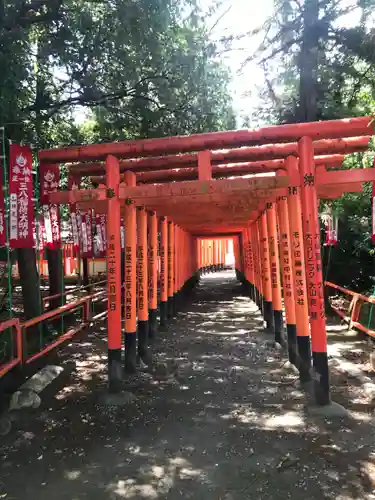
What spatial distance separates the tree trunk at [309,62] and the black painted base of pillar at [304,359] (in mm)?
5574

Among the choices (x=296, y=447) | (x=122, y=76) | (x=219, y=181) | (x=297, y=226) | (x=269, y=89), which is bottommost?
(x=296, y=447)

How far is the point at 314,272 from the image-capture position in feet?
18.2

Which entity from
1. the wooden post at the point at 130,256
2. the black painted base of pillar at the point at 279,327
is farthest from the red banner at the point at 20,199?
the black painted base of pillar at the point at 279,327

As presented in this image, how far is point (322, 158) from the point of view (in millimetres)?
6871

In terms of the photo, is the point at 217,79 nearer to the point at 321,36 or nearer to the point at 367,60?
the point at 321,36

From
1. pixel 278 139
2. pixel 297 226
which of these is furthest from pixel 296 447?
pixel 278 139

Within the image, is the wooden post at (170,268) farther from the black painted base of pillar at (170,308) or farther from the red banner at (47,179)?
the red banner at (47,179)

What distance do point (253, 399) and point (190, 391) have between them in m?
0.89

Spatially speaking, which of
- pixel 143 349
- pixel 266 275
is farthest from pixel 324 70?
pixel 143 349

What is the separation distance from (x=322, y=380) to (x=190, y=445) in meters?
1.84

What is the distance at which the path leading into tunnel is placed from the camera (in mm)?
3748

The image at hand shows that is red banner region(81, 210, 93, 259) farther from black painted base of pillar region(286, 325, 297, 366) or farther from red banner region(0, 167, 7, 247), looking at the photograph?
black painted base of pillar region(286, 325, 297, 366)

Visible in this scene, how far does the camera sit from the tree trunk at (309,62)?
9.62 m

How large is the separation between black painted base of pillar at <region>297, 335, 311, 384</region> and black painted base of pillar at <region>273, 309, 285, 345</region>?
253cm
